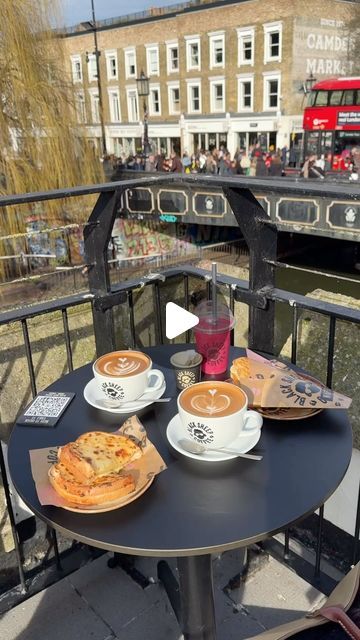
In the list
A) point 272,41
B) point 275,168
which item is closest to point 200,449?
point 275,168

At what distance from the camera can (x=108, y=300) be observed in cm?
241

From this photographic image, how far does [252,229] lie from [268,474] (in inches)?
47.9

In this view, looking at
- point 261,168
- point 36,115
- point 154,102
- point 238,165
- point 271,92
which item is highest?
point 154,102

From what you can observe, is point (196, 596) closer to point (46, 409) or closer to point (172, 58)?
point (46, 409)

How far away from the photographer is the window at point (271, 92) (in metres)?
29.5

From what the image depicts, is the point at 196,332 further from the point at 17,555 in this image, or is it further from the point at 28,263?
the point at 28,263

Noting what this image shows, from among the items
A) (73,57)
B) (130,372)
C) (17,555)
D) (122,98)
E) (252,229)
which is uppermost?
(73,57)

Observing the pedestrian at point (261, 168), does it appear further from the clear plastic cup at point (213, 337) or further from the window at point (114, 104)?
the window at point (114, 104)

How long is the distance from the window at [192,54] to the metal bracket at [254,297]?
33.9 m

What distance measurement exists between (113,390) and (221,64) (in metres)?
33.6

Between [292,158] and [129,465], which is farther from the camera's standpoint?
[292,158]

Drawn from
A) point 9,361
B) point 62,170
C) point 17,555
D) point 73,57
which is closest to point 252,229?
point 17,555

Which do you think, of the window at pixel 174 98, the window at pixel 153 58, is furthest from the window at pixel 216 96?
the window at pixel 153 58

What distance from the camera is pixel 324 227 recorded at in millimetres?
17078
